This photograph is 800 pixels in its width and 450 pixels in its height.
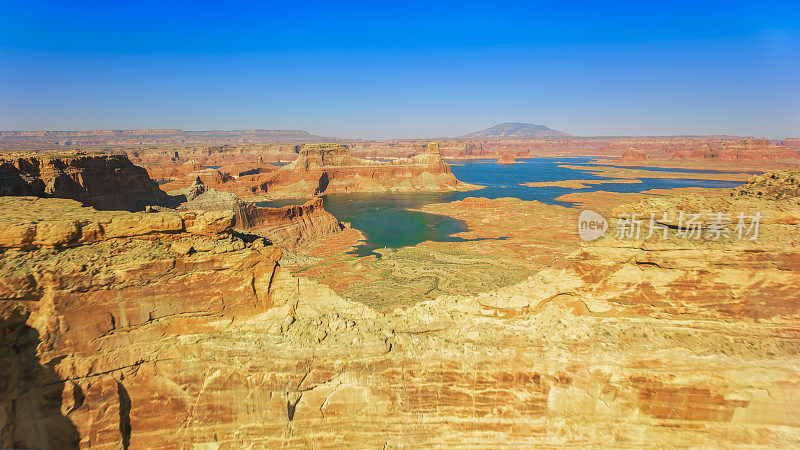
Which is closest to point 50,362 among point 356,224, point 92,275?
point 92,275

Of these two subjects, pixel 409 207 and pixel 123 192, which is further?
pixel 409 207

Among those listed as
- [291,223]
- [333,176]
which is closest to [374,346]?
[291,223]

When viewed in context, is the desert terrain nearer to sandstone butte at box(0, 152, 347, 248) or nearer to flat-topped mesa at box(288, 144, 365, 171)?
sandstone butte at box(0, 152, 347, 248)

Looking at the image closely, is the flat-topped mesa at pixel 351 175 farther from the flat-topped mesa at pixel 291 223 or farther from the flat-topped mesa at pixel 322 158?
the flat-topped mesa at pixel 291 223

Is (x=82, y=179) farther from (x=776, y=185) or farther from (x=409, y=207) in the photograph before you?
(x=409, y=207)

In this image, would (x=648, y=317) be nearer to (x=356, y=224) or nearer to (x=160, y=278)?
(x=160, y=278)

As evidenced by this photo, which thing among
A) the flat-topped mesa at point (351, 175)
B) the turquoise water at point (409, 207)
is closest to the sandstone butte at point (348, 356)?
the turquoise water at point (409, 207)

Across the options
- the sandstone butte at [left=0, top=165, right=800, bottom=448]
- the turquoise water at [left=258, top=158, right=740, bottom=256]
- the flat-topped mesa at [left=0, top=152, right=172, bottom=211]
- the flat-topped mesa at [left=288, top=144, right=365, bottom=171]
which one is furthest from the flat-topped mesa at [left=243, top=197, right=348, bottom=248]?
the flat-topped mesa at [left=288, top=144, right=365, bottom=171]
